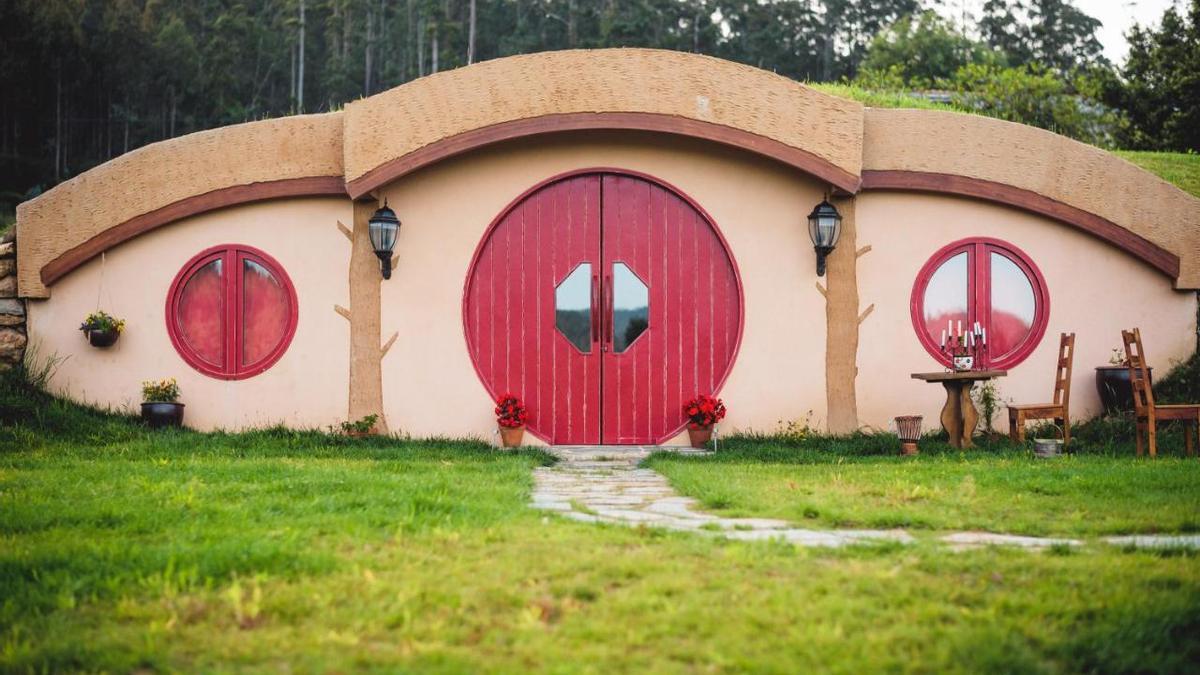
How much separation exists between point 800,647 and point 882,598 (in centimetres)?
65

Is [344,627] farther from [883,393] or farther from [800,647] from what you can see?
[883,393]

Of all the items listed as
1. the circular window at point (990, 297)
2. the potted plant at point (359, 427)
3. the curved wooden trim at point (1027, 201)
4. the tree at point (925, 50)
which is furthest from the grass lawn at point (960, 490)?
the tree at point (925, 50)

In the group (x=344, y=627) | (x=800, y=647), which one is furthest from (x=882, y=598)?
(x=344, y=627)

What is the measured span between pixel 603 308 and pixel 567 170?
1.46 meters

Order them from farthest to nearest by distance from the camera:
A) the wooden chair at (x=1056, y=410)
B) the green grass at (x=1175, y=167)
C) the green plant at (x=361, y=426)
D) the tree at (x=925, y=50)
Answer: the tree at (x=925, y=50) < the green grass at (x=1175, y=167) < the green plant at (x=361, y=426) < the wooden chair at (x=1056, y=410)

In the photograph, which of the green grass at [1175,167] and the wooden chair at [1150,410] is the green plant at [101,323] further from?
the green grass at [1175,167]

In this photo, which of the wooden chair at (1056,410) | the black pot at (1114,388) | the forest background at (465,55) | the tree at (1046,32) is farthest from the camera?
the tree at (1046,32)

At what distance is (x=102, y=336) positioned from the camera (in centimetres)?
1014

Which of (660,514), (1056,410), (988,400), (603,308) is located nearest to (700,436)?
(603,308)

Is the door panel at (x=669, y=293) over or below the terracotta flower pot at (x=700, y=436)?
over

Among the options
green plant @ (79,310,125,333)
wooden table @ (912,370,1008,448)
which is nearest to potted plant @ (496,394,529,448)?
wooden table @ (912,370,1008,448)

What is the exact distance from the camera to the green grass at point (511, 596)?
10.9 feet

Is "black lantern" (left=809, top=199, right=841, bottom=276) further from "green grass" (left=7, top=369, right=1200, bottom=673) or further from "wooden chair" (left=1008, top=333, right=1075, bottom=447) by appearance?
"green grass" (left=7, top=369, right=1200, bottom=673)

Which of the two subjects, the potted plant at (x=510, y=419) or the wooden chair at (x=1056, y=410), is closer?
the wooden chair at (x=1056, y=410)
